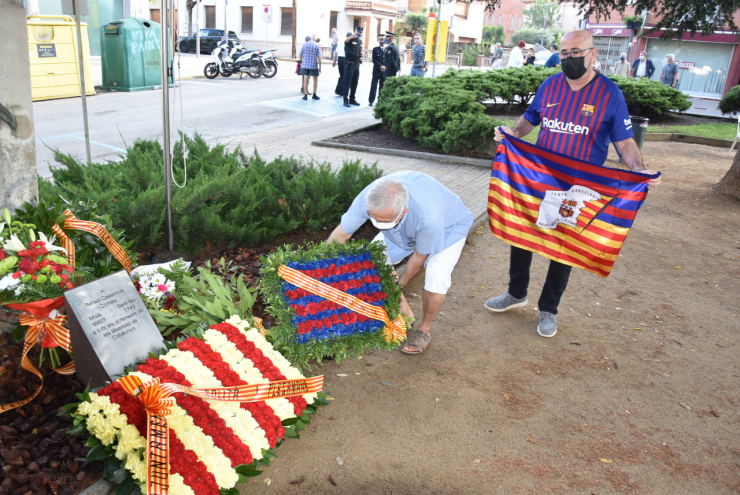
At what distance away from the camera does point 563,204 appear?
4316 millimetres

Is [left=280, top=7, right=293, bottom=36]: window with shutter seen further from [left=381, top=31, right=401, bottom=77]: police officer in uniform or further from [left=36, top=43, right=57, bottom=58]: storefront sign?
[left=36, top=43, right=57, bottom=58]: storefront sign

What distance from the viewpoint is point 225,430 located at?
2.77m

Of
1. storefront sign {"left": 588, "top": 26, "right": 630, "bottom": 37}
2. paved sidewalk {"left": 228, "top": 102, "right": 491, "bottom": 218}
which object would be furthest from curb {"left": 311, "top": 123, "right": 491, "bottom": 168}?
storefront sign {"left": 588, "top": 26, "right": 630, "bottom": 37}

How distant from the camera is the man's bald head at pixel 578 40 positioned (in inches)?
160

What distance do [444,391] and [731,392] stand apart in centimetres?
193

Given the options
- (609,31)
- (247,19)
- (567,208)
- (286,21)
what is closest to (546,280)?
(567,208)

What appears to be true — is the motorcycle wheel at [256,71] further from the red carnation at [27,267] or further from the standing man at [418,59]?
the red carnation at [27,267]

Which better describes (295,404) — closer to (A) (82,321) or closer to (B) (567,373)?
(A) (82,321)

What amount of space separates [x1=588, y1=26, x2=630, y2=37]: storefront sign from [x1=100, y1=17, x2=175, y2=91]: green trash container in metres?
30.5

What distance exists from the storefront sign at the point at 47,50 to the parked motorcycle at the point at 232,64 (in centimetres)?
796

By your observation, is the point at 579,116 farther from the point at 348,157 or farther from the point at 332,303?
the point at 348,157

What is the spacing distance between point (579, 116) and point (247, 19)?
157 ft

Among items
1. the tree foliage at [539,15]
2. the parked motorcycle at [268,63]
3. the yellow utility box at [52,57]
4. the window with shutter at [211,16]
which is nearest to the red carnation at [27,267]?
the yellow utility box at [52,57]

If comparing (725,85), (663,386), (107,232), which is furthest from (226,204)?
(725,85)
